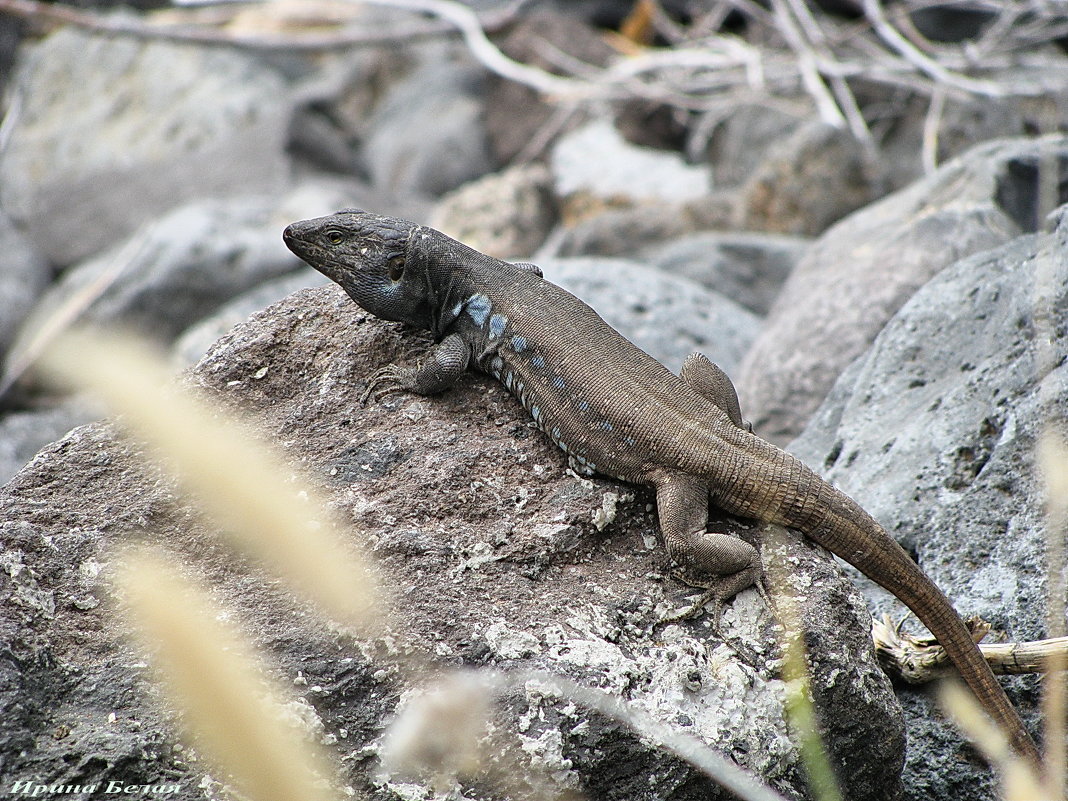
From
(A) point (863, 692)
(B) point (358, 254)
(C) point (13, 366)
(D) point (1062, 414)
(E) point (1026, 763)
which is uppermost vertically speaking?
(B) point (358, 254)

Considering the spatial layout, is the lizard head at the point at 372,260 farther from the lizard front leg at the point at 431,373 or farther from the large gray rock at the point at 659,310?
the large gray rock at the point at 659,310

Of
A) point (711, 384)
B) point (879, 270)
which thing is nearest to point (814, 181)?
point (879, 270)

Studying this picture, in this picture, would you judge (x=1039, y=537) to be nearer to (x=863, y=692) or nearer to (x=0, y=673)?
(x=863, y=692)

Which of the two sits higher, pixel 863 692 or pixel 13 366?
pixel 863 692

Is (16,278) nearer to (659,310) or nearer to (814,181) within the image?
(659,310)

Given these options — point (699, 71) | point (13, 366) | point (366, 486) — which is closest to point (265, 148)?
point (13, 366)

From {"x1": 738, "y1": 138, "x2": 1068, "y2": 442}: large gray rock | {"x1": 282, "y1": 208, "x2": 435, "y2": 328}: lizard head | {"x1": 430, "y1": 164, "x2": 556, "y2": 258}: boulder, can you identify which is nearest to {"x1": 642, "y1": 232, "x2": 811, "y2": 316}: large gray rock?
{"x1": 738, "y1": 138, "x2": 1068, "y2": 442}: large gray rock

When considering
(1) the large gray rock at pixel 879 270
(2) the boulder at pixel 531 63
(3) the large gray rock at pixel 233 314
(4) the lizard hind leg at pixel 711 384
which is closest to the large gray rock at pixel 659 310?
(1) the large gray rock at pixel 879 270
